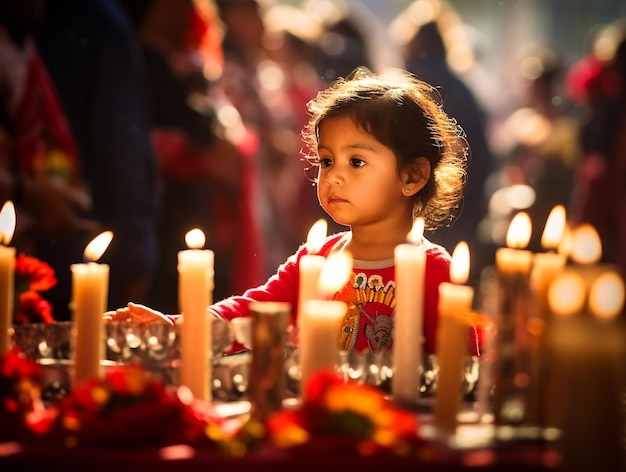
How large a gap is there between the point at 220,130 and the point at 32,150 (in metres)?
1.36

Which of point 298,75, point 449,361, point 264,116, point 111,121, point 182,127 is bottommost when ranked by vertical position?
point 449,361

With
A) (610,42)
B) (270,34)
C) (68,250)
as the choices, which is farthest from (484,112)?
(68,250)

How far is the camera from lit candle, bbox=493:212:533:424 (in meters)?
1.40

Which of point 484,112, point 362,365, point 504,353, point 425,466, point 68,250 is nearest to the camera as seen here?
point 425,466

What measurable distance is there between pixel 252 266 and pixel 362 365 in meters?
3.02

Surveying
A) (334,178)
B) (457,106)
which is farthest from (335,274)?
(457,106)

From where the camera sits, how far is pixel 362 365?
1.77 meters

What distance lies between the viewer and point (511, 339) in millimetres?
1401

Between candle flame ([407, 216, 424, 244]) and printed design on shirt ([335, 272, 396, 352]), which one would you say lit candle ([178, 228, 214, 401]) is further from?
printed design on shirt ([335, 272, 396, 352])

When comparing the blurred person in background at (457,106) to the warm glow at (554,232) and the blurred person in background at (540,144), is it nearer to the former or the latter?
the blurred person in background at (540,144)

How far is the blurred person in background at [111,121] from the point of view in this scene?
3656 millimetres

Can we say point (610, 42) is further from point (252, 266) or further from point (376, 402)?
point (376, 402)

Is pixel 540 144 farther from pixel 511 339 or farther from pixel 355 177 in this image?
Answer: pixel 511 339

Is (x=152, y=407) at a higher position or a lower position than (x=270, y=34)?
lower
